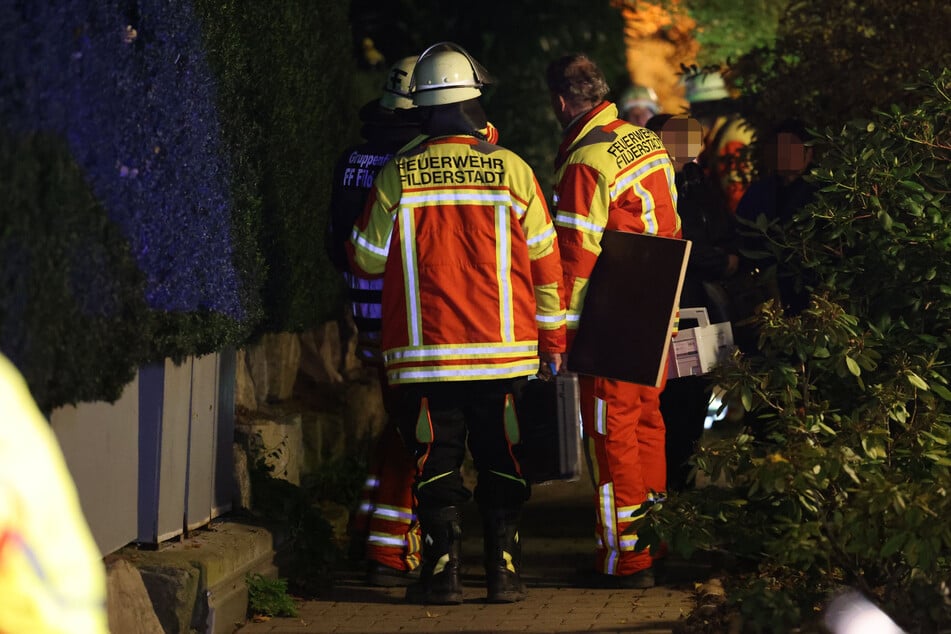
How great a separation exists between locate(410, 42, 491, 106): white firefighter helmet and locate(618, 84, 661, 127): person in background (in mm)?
9054

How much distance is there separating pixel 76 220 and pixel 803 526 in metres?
2.59

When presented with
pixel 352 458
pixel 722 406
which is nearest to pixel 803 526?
pixel 722 406

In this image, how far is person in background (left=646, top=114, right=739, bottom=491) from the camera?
761cm

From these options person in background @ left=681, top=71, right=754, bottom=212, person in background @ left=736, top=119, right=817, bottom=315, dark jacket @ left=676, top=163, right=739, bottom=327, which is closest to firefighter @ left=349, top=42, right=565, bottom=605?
dark jacket @ left=676, top=163, right=739, bottom=327

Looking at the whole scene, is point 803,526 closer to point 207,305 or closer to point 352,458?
point 207,305

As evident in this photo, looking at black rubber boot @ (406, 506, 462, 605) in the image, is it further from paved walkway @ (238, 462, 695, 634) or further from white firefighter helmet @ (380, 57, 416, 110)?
white firefighter helmet @ (380, 57, 416, 110)

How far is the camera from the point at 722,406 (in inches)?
222

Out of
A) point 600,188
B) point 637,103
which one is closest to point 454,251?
point 600,188

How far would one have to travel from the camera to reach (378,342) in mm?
7020

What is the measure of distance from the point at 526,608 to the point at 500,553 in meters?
0.27

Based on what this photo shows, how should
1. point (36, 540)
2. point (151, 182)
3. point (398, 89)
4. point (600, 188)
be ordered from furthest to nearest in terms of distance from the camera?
point (398, 89) → point (600, 188) → point (151, 182) → point (36, 540)

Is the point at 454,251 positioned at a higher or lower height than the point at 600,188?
lower

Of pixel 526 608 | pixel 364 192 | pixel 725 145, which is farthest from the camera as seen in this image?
pixel 725 145

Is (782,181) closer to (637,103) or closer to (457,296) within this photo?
(457,296)
